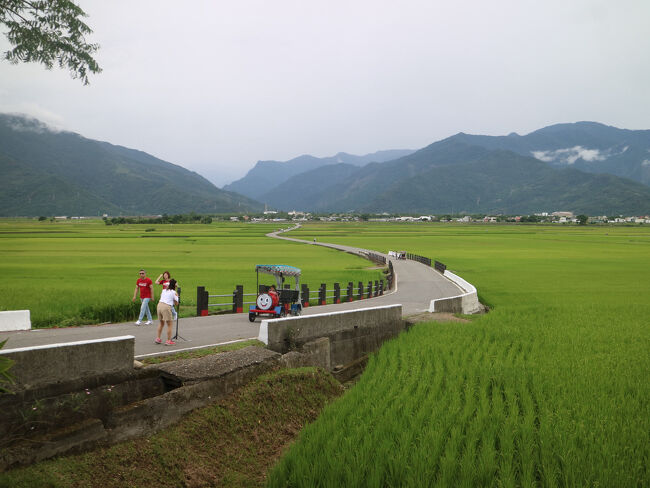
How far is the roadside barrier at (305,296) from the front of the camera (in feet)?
57.2

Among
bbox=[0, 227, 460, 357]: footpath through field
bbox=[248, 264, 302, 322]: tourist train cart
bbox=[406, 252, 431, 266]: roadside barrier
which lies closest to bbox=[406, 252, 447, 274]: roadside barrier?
bbox=[406, 252, 431, 266]: roadside barrier

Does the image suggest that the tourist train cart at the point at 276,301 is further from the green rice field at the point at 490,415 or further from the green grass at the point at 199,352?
the green rice field at the point at 490,415

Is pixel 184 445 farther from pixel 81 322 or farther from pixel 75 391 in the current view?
pixel 81 322

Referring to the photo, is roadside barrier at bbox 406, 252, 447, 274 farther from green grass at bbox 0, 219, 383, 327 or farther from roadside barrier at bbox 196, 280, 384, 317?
roadside barrier at bbox 196, 280, 384, 317

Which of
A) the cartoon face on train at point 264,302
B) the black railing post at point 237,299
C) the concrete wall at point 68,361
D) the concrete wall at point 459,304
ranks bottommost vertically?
the concrete wall at point 459,304

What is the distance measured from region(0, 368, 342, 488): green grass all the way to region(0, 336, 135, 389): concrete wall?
1423 millimetres

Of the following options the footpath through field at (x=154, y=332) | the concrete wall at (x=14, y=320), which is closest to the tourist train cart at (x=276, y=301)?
the footpath through field at (x=154, y=332)

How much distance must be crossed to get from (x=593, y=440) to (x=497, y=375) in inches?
124

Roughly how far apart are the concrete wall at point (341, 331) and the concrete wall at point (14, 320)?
747 centimetres

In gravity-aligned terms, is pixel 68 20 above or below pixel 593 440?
above

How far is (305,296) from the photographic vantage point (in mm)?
22172

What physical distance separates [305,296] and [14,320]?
11824 millimetres

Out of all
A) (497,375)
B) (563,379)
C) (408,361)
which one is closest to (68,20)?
(408,361)

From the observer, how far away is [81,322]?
15.3 meters
